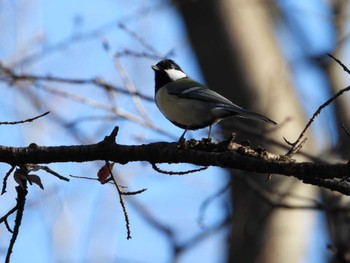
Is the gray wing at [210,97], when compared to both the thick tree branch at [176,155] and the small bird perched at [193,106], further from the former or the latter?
the thick tree branch at [176,155]

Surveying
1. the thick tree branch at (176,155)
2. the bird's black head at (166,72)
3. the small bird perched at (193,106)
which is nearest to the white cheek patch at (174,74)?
the bird's black head at (166,72)

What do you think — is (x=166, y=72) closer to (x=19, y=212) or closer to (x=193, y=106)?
(x=193, y=106)

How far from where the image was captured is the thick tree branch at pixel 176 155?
2141 millimetres

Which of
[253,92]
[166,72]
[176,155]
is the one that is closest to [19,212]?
[176,155]

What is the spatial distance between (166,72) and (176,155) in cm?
246

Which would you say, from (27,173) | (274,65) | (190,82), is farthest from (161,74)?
(27,173)

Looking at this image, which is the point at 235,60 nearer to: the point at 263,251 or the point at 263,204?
the point at 263,204

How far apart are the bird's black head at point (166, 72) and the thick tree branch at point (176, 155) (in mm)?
2180

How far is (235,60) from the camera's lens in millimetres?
5371

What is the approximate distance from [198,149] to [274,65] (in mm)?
3416

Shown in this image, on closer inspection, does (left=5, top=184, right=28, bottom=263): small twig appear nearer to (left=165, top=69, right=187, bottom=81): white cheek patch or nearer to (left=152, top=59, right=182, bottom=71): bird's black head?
(left=165, top=69, right=187, bottom=81): white cheek patch

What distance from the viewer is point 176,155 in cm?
234

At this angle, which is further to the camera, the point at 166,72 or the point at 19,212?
the point at 166,72

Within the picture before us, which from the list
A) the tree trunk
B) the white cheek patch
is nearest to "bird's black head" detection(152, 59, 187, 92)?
the white cheek patch
